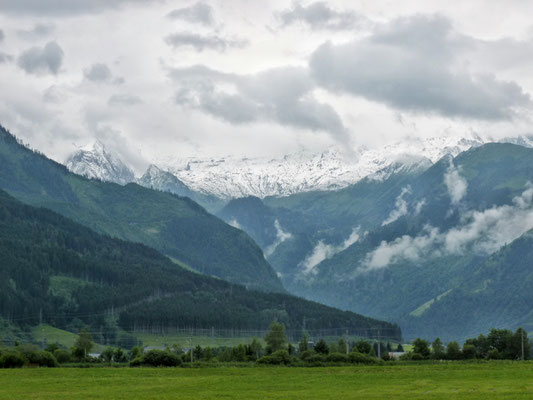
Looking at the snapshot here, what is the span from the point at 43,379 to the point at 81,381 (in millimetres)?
10414

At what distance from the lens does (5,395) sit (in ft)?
506

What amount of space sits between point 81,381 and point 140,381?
38.7 feet

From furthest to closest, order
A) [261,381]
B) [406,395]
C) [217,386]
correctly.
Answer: [261,381]
[217,386]
[406,395]

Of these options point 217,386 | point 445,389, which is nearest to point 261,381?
point 217,386

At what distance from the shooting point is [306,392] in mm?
159750

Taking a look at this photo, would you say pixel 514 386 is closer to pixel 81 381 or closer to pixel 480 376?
pixel 480 376

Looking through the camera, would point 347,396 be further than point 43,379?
No

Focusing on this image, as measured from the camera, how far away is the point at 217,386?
174625 millimetres

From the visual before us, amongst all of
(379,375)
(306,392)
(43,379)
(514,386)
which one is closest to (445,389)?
(514,386)

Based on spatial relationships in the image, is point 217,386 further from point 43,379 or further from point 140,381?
point 43,379

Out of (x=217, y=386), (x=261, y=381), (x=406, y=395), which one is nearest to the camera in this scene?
(x=406, y=395)

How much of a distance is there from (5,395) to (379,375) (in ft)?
259

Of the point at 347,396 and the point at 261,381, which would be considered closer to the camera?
the point at 347,396

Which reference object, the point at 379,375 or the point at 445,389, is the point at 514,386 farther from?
the point at 379,375
